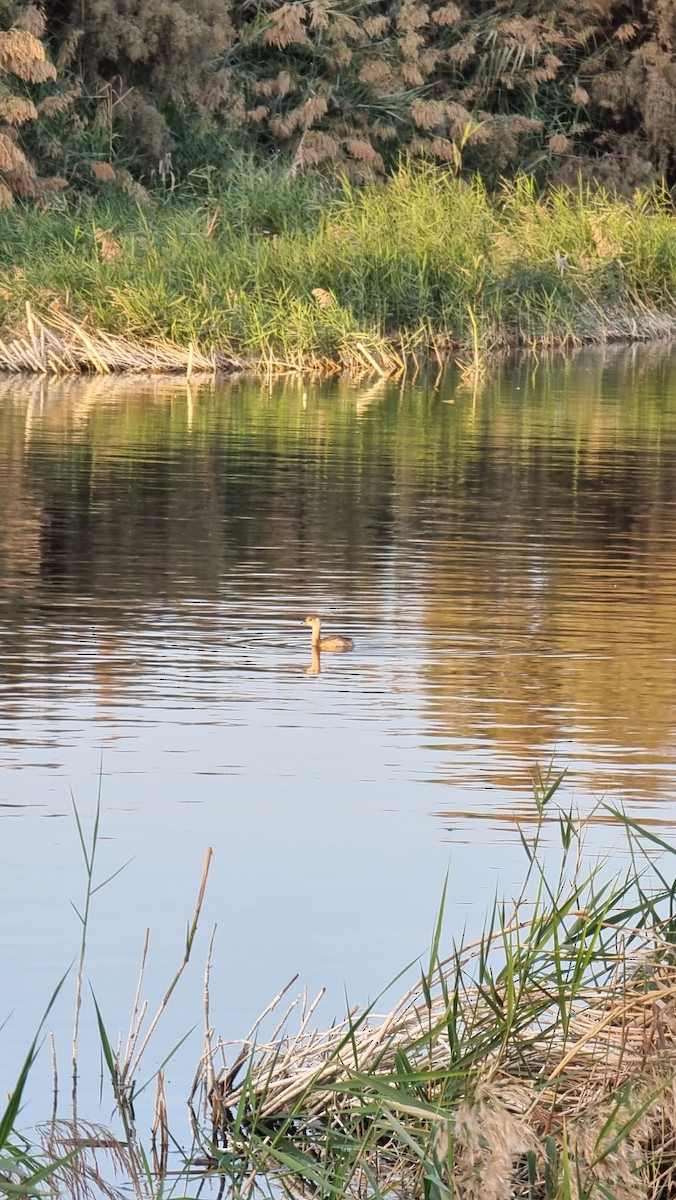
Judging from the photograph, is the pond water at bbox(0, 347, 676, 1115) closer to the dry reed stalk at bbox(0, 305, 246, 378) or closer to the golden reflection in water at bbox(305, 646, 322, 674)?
the golden reflection in water at bbox(305, 646, 322, 674)

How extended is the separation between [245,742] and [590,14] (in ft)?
109

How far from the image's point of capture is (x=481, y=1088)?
362 centimetres

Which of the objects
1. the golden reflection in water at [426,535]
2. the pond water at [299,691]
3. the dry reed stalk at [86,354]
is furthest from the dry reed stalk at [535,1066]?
the dry reed stalk at [86,354]

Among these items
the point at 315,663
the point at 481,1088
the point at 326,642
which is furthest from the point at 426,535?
the point at 481,1088

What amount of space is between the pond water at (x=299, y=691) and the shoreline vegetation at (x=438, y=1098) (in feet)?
1.01

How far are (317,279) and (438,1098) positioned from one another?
1978 centimetres

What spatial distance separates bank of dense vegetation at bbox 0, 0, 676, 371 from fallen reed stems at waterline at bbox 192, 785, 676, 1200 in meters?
18.2

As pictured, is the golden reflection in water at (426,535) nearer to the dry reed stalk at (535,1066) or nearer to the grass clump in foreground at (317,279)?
the dry reed stalk at (535,1066)

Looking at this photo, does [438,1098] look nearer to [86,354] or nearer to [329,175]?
[86,354]

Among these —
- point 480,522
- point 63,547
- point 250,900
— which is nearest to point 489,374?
point 480,522

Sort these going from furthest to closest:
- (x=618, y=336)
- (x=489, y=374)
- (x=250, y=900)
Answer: (x=618, y=336) < (x=489, y=374) < (x=250, y=900)

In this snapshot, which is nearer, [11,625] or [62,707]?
[62,707]

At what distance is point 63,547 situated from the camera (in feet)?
35.7

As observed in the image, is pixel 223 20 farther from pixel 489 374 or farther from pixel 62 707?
pixel 62 707
